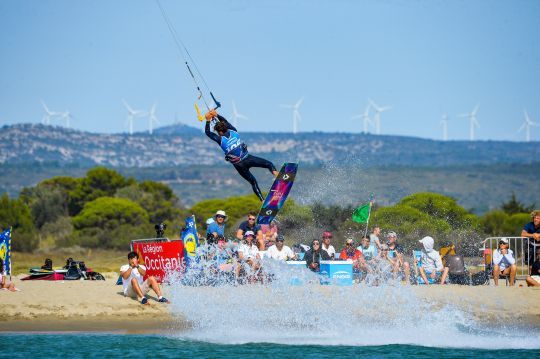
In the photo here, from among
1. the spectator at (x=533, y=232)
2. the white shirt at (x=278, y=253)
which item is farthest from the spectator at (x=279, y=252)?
the spectator at (x=533, y=232)

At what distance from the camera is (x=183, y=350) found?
694 inches

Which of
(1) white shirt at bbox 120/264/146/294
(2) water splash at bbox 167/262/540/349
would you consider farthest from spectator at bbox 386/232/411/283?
(1) white shirt at bbox 120/264/146/294

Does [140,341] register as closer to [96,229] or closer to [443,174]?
[96,229]

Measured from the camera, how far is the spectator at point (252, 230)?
20.7 metres

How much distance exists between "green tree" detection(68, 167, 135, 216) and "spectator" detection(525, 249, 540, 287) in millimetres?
48189

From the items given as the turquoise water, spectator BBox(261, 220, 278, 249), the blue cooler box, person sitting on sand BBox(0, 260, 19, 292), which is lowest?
the turquoise water

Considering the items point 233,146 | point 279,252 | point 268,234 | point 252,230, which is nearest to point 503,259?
point 279,252

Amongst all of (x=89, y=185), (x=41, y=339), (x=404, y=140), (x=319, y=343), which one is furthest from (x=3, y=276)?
(x=404, y=140)

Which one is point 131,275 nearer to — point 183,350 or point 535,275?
point 183,350

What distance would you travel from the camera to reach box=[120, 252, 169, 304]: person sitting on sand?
64.6ft

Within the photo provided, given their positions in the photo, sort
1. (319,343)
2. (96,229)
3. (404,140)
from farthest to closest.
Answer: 1. (404,140)
2. (96,229)
3. (319,343)

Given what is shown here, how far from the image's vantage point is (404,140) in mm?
183125

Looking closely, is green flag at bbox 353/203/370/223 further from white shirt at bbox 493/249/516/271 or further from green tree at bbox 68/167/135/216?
green tree at bbox 68/167/135/216

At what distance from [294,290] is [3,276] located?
570 cm
